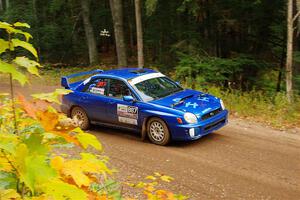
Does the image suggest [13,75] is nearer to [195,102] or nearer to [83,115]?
[195,102]

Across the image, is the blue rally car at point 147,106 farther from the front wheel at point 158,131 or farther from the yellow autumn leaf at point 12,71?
the yellow autumn leaf at point 12,71

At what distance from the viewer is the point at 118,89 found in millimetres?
10062

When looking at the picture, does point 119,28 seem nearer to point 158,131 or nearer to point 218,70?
point 218,70

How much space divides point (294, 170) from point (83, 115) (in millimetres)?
5694

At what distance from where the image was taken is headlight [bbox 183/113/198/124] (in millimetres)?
8875

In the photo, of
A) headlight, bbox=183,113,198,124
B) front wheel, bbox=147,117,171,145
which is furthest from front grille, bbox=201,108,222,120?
front wheel, bbox=147,117,171,145

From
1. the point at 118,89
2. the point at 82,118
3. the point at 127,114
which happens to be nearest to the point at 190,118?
the point at 127,114

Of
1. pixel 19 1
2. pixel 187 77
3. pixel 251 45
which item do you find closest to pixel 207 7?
pixel 251 45

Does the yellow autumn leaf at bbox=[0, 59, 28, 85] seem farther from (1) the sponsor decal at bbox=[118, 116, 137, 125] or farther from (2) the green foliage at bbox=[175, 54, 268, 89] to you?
(2) the green foliage at bbox=[175, 54, 268, 89]

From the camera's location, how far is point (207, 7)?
1991cm

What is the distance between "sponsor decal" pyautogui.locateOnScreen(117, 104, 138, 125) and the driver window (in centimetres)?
30

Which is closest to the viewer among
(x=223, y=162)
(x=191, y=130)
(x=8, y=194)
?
(x=8, y=194)

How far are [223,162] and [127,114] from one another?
278 cm

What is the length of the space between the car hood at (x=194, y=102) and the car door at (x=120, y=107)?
2.10ft
